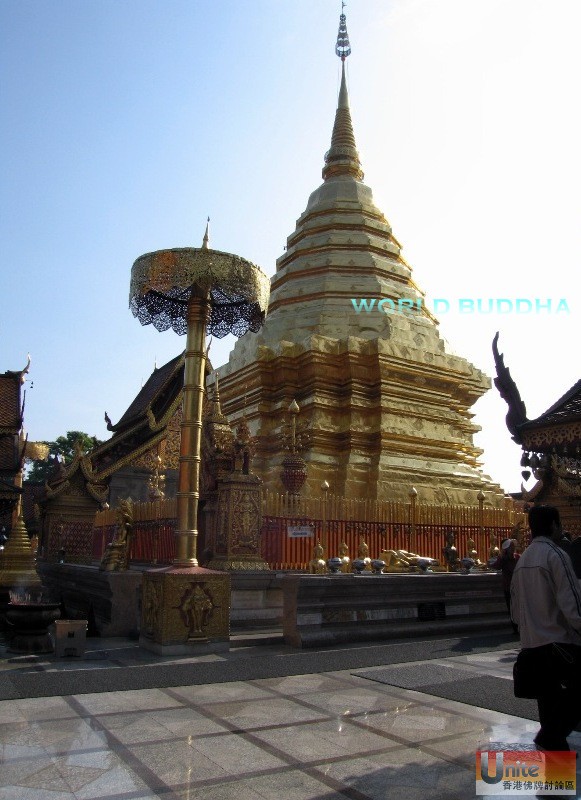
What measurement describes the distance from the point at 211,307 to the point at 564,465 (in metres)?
5.66

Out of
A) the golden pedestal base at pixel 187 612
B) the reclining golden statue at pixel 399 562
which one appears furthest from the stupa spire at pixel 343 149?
the golden pedestal base at pixel 187 612

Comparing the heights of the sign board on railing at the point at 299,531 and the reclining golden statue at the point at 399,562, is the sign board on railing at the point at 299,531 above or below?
above

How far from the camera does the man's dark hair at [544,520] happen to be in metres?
3.90

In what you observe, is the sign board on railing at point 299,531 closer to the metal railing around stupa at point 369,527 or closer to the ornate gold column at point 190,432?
the metal railing around stupa at point 369,527

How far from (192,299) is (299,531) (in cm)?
393

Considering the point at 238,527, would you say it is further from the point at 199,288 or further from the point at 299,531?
the point at 199,288

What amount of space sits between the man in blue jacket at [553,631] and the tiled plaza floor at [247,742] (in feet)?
1.71

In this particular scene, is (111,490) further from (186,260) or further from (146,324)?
(186,260)

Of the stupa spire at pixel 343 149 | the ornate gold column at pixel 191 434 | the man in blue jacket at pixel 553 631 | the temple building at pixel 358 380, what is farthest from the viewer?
the stupa spire at pixel 343 149

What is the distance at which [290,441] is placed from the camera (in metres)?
13.5

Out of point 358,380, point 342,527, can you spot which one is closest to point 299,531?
point 342,527

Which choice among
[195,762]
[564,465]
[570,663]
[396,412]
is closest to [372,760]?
[195,762]

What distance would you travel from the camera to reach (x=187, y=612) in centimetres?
724

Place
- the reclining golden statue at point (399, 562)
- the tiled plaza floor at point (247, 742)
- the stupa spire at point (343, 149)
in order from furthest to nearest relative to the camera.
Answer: the stupa spire at point (343, 149) → the reclining golden statue at point (399, 562) → the tiled plaza floor at point (247, 742)
